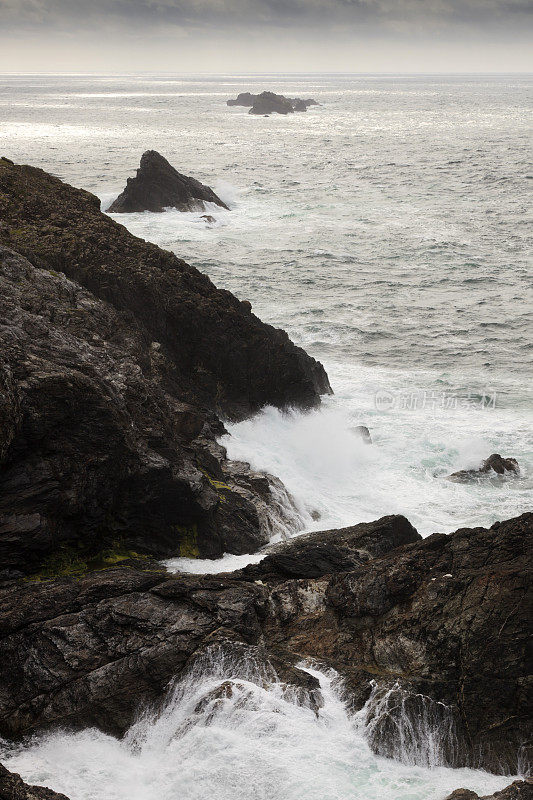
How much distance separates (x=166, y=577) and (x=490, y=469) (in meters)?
13.7

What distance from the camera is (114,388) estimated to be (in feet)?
53.4

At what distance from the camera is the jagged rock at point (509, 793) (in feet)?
30.9

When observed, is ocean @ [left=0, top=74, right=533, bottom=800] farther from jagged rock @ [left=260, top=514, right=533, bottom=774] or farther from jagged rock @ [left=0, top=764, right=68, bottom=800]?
jagged rock @ [left=0, top=764, right=68, bottom=800]

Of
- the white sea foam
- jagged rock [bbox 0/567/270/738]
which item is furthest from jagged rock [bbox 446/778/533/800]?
the white sea foam

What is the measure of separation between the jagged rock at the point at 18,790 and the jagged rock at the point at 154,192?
174 feet

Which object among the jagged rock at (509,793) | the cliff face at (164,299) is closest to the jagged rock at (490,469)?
the cliff face at (164,299)

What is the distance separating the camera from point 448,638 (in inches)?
456

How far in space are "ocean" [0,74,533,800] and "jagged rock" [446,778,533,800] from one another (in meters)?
0.51

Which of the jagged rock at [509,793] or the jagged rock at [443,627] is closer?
the jagged rock at [509,793]

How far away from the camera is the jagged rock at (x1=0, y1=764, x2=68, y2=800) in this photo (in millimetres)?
8727

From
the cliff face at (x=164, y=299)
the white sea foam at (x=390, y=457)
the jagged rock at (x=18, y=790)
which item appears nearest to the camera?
the jagged rock at (x=18, y=790)

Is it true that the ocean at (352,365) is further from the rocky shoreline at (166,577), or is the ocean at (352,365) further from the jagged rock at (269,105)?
the jagged rock at (269,105)

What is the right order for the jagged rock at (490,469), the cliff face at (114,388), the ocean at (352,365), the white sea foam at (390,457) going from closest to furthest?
the ocean at (352,365) → the cliff face at (114,388) → the white sea foam at (390,457) → the jagged rock at (490,469)

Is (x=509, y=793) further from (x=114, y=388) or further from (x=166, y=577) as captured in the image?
(x=114, y=388)
